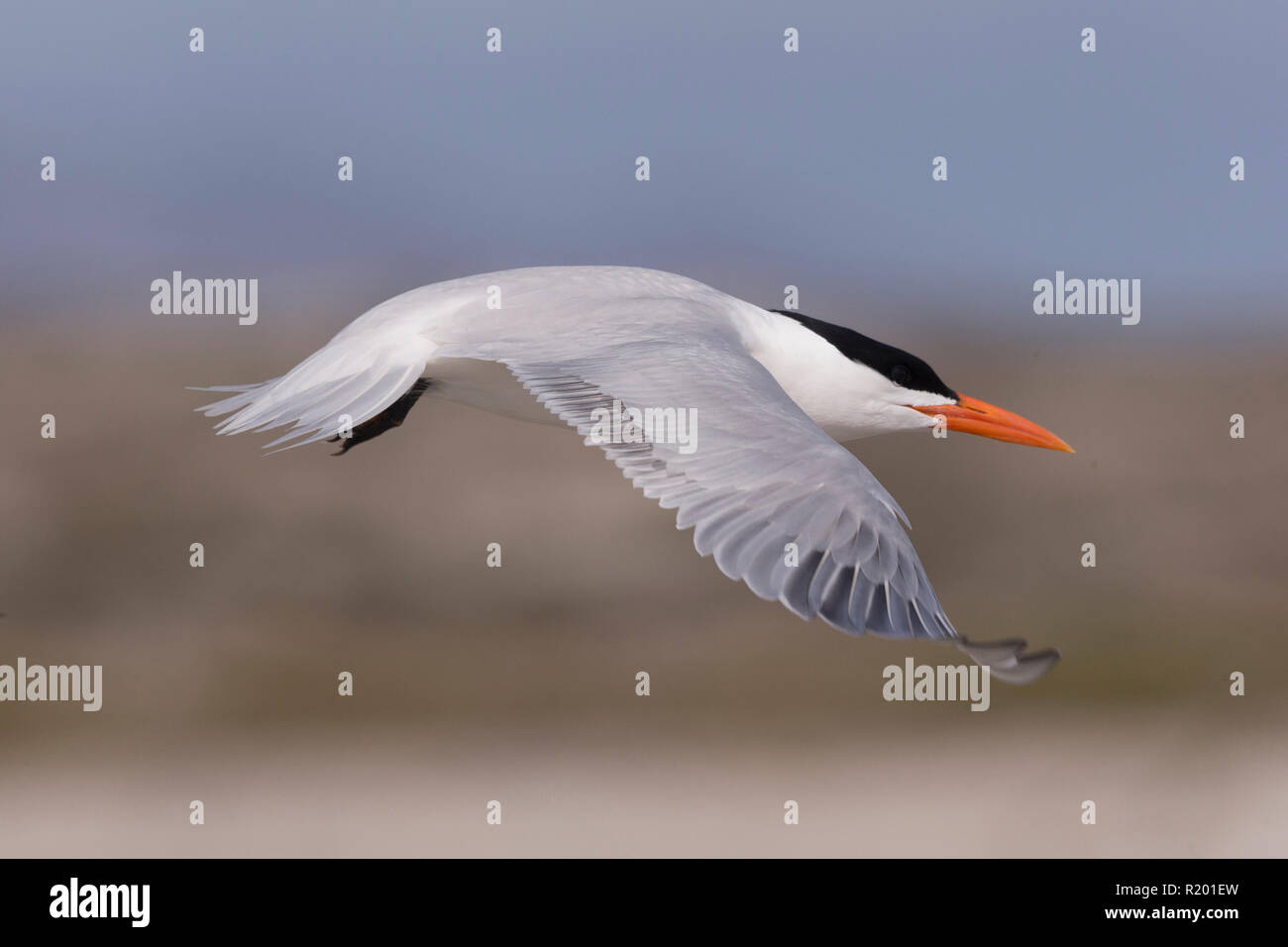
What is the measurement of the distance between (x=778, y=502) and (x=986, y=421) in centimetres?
131

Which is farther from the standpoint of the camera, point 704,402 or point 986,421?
point 986,421

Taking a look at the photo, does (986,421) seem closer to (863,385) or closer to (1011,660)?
(863,385)

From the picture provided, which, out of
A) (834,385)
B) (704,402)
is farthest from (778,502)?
(834,385)

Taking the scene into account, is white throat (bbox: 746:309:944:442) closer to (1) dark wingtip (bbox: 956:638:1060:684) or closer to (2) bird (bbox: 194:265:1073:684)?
(2) bird (bbox: 194:265:1073:684)

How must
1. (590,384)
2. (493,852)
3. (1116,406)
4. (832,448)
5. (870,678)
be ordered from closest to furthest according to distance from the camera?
(832,448) < (590,384) < (493,852) < (870,678) < (1116,406)

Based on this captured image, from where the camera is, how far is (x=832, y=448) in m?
2.15

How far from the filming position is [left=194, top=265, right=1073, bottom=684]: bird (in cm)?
197

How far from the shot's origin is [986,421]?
3.18 m

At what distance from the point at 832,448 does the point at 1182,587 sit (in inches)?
394

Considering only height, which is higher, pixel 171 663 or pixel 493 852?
pixel 171 663

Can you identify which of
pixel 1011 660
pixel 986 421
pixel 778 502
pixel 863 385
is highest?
pixel 863 385

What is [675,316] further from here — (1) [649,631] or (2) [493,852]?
(1) [649,631]

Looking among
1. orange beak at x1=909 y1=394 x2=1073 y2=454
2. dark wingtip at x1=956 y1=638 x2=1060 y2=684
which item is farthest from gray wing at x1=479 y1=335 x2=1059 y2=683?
orange beak at x1=909 y1=394 x2=1073 y2=454

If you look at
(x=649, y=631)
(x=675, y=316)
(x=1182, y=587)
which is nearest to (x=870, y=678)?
(x=649, y=631)
